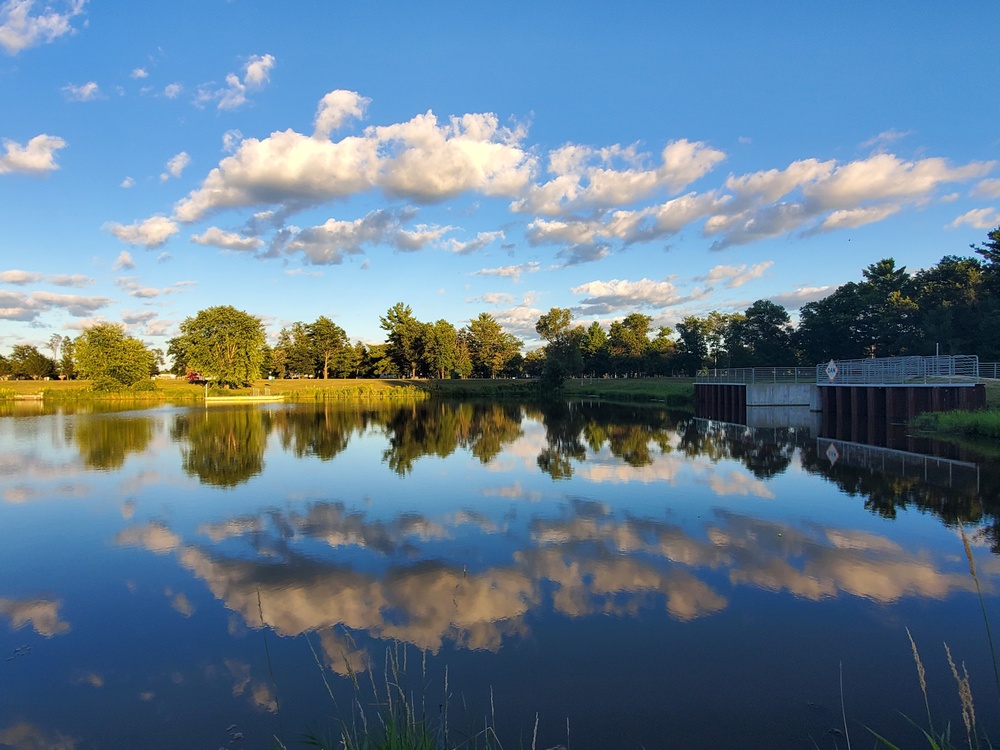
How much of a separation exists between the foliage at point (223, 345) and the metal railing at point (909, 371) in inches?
2479

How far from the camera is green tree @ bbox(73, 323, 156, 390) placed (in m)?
73.8

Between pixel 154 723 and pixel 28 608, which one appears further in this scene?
pixel 28 608

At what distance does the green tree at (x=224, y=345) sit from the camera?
243 feet

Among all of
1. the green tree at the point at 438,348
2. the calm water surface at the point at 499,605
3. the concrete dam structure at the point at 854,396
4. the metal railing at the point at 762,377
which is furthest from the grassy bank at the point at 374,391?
the calm water surface at the point at 499,605

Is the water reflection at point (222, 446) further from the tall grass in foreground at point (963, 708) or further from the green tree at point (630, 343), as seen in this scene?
the green tree at point (630, 343)

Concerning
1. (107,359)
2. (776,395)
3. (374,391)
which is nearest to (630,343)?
(374,391)

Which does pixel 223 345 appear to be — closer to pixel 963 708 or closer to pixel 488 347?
pixel 488 347

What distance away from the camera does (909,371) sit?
1363 inches

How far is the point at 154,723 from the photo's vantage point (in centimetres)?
546

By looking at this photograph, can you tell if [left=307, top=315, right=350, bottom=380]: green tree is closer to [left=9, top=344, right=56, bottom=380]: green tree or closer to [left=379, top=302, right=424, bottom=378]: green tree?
[left=379, top=302, right=424, bottom=378]: green tree

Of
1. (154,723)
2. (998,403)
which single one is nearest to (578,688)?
(154,723)

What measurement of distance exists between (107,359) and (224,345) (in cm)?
1402

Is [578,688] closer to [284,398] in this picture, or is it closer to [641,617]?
[641,617]

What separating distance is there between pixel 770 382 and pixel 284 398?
52.1 metres
